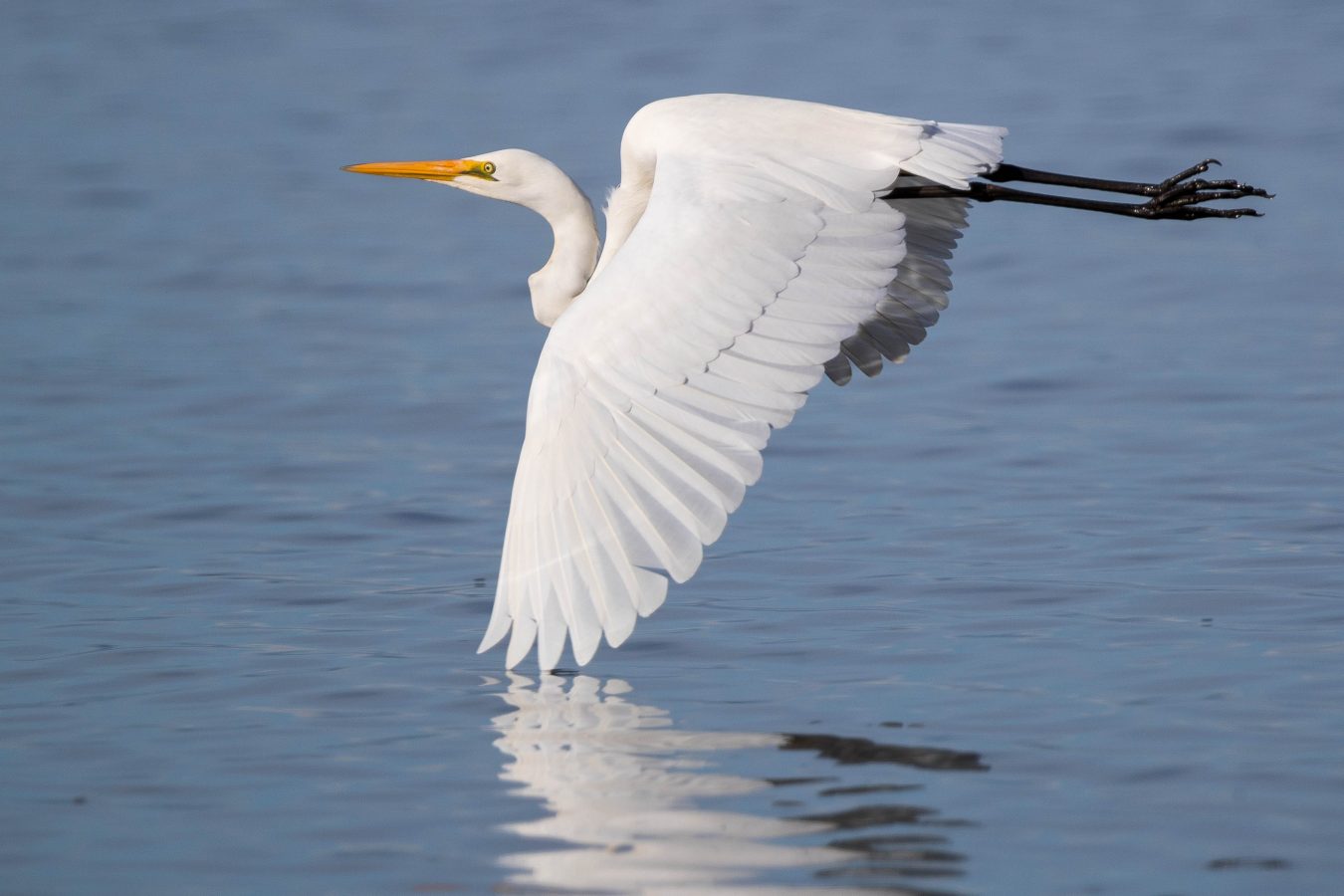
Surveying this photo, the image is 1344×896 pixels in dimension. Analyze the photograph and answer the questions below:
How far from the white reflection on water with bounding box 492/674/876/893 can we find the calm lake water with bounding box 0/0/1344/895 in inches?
0.5

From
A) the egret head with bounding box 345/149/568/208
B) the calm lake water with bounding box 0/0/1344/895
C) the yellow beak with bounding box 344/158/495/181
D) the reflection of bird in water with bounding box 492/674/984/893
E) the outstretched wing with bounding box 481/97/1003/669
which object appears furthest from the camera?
the yellow beak with bounding box 344/158/495/181

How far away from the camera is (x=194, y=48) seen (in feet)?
56.5

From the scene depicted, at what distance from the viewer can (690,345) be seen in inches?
184

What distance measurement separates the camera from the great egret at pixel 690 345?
14.6 feet

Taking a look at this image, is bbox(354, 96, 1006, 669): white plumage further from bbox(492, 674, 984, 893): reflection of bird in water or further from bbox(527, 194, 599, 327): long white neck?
bbox(527, 194, 599, 327): long white neck

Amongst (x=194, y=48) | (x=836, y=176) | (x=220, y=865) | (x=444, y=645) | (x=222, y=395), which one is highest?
(x=194, y=48)

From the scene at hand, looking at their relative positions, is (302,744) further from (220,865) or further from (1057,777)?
(1057,777)

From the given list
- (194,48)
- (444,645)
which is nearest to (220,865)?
(444,645)

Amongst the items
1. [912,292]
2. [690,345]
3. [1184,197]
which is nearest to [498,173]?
[912,292]

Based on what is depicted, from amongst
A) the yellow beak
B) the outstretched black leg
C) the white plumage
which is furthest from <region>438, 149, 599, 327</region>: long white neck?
the outstretched black leg

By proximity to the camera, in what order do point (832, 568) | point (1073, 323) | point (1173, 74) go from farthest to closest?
point (1173, 74) → point (1073, 323) → point (832, 568)

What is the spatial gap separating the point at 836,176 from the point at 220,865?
7.56ft

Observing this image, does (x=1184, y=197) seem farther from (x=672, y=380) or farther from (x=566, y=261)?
(x=672, y=380)

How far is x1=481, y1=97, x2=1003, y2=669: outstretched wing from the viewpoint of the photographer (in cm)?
444
